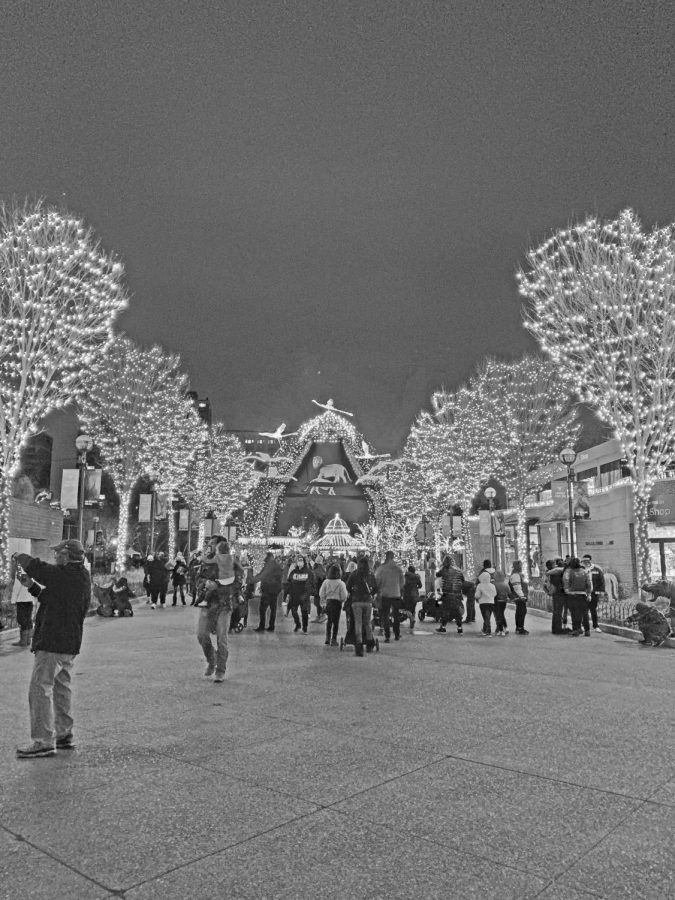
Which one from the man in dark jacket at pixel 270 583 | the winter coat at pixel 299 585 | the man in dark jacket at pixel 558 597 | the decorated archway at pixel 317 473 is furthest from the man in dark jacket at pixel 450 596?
the decorated archway at pixel 317 473

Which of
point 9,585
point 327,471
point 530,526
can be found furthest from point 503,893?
point 327,471

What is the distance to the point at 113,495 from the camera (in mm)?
62562

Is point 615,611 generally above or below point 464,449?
below

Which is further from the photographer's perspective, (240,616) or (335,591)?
(240,616)

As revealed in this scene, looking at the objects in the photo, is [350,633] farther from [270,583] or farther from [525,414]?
[525,414]

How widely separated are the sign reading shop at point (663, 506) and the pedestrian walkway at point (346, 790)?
17.7 metres

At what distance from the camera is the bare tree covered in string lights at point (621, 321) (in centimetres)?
1984

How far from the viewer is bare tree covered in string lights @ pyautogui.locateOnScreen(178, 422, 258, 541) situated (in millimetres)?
56531

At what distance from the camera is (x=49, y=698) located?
5887 mm

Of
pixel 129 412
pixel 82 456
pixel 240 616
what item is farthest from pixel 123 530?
pixel 240 616

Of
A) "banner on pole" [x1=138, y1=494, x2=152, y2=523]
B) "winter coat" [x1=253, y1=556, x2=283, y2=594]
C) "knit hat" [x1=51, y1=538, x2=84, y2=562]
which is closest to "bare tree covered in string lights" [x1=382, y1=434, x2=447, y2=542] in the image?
"banner on pole" [x1=138, y1=494, x2=152, y2=523]

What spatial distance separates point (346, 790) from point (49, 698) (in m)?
2.79

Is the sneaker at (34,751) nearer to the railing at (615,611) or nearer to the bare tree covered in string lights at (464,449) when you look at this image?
the railing at (615,611)

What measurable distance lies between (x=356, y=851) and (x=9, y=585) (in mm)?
17988
